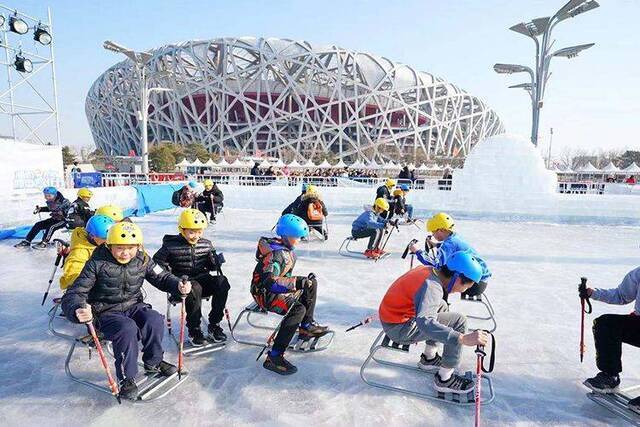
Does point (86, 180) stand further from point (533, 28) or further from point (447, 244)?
point (533, 28)

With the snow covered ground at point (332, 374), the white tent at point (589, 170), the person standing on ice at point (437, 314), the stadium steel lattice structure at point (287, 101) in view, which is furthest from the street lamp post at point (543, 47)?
the stadium steel lattice structure at point (287, 101)

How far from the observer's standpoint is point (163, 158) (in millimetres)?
40875

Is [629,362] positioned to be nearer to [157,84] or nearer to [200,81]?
[200,81]

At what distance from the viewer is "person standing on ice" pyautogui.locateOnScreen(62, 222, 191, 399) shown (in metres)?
2.98

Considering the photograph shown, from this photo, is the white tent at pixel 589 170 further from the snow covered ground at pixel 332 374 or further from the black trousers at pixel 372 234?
the snow covered ground at pixel 332 374

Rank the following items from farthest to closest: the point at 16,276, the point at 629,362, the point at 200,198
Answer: the point at 200,198, the point at 16,276, the point at 629,362

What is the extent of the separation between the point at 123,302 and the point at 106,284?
0.69 ft

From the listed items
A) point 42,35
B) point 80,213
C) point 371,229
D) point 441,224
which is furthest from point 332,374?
point 42,35

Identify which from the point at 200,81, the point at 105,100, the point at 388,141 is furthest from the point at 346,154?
the point at 105,100

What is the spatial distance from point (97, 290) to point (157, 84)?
6943 centimetres

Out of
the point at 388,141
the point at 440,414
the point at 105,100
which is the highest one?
the point at 105,100


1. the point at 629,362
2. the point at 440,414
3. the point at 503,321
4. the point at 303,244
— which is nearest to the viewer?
the point at 440,414

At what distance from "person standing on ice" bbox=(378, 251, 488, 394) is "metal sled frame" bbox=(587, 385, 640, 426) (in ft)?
3.19

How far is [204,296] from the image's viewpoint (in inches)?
162
